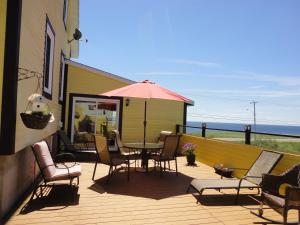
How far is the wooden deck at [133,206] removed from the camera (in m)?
4.45

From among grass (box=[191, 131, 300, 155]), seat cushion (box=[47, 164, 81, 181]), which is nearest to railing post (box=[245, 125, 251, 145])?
grass (box=[191, 131, 300, 155])

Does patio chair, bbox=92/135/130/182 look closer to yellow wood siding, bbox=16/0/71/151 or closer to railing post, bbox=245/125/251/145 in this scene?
yellow wood siding, bbox=16/0/71/151

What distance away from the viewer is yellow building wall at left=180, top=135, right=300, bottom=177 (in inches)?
237

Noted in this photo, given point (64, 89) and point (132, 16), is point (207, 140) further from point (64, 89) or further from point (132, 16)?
point (132, 16)

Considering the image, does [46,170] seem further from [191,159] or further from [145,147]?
[191,159]

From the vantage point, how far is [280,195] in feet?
15.4

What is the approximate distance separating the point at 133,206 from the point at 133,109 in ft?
25.2

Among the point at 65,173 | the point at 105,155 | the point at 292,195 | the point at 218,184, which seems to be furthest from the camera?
the point at 105,155

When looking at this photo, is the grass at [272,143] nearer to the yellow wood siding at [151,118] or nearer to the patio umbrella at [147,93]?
the yellow wood siding at [151,118]

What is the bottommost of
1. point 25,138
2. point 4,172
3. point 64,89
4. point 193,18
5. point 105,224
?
point 105,224

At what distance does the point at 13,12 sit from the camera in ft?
13.2

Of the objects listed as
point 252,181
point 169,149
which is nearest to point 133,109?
point 169,149

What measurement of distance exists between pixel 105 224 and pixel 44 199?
153 centimetres

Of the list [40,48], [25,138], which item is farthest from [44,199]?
[40,48]
